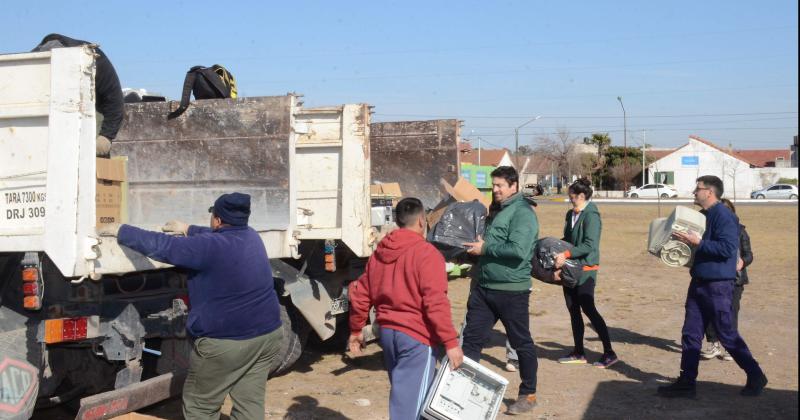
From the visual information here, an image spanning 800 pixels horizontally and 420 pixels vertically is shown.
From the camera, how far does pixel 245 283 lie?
4.58 meters

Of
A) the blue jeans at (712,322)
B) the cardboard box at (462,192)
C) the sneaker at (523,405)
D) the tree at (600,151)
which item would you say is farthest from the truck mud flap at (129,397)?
the tree at (600,151)

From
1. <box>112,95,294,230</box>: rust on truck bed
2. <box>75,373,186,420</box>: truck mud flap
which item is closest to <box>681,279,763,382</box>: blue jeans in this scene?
<box>112,95,294,230</box>: rust on truck bed

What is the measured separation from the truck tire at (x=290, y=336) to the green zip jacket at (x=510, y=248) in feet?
5.15

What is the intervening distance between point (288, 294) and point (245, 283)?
1953mm

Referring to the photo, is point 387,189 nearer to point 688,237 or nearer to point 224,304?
point 688,237

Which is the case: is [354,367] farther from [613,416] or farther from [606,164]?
[606,164]

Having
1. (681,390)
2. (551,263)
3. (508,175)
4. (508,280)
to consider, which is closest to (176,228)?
(508,280)

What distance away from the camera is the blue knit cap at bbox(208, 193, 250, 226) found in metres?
4.65

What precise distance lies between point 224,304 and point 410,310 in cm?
97

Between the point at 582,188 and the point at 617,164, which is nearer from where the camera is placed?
the point at 582,188

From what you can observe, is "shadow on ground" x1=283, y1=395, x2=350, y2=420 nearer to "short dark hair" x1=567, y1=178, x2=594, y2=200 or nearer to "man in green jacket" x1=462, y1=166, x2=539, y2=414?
"man in green jacket" x1=462, y1=166, x2=539, y2=414

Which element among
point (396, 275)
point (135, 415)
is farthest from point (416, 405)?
point (135, 415)

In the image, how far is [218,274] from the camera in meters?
4.50

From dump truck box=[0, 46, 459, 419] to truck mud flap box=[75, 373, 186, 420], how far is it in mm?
11
